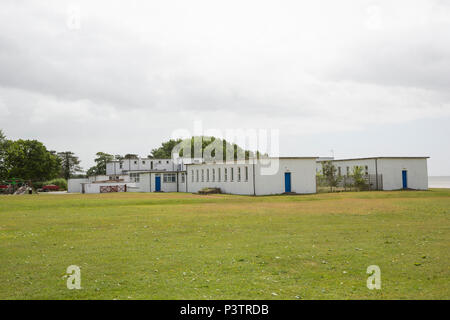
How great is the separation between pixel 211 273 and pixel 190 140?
330ft

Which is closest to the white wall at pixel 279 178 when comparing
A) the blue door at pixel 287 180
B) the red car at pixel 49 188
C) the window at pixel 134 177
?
the blue door at pixel 287 180

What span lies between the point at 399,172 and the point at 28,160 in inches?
2590

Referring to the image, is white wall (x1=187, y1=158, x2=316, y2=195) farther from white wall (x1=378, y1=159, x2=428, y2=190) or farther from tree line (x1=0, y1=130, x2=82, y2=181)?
tree line (x1=0, y1=130, x2=82, y2=181)

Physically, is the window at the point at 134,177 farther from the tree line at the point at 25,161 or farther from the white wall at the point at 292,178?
the white wall at the point at 292,178

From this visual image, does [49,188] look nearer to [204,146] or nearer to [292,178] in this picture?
[204,146]

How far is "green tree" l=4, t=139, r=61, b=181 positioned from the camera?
82000 mm

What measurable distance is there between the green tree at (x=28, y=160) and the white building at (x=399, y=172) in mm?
61299

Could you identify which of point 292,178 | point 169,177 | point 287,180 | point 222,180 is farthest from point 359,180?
point 169,177

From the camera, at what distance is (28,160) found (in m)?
83.3

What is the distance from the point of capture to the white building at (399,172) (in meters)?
51.7

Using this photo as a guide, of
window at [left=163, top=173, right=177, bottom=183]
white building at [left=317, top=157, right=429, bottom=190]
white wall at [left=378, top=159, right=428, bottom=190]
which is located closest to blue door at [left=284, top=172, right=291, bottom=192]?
white building at [left=317, top=157, right=429, bottom=190]

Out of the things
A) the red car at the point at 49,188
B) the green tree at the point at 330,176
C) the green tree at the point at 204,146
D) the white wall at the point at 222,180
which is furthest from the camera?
the green tree at the point at 204,146

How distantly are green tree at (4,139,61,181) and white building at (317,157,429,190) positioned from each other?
61299 mm
